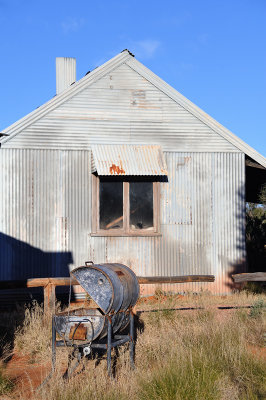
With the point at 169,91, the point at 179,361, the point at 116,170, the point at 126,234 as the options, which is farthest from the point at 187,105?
the point at 179,361

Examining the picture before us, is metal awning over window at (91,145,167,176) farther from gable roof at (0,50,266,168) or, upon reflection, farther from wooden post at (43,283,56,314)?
wooden post at (43,283,56,314)

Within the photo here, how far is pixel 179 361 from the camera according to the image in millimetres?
6273

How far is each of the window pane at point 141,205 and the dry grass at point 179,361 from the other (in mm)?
3327

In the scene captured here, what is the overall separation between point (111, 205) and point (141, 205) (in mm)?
758

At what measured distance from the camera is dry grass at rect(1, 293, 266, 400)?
5633 millimetres

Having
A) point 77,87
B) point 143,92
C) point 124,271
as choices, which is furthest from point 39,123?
point 124,271

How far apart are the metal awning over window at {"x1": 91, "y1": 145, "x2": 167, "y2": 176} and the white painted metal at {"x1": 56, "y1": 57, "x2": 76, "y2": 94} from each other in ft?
12.0

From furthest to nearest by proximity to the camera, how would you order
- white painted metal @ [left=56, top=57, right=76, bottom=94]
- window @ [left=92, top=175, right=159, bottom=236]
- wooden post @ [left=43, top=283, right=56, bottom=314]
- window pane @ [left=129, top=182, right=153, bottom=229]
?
white painted metal @ [left=56, top=57, right=76, bottom=94]
window pane @ [left=129, top=182, right=153, bottom=229]
window @ [left=92, top=175, right=159, bottom=236]
wooden post @ [left=43, top=283, right=56, bottom=314]

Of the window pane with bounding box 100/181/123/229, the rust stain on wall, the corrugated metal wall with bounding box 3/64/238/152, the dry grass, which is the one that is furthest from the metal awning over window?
the dry grass

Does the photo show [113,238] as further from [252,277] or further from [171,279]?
[252,277]

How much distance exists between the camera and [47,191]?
41.0 ft

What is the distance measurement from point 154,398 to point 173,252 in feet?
24.6

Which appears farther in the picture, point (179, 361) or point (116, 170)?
point (116, 170)

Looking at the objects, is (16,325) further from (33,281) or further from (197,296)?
(197,296)
